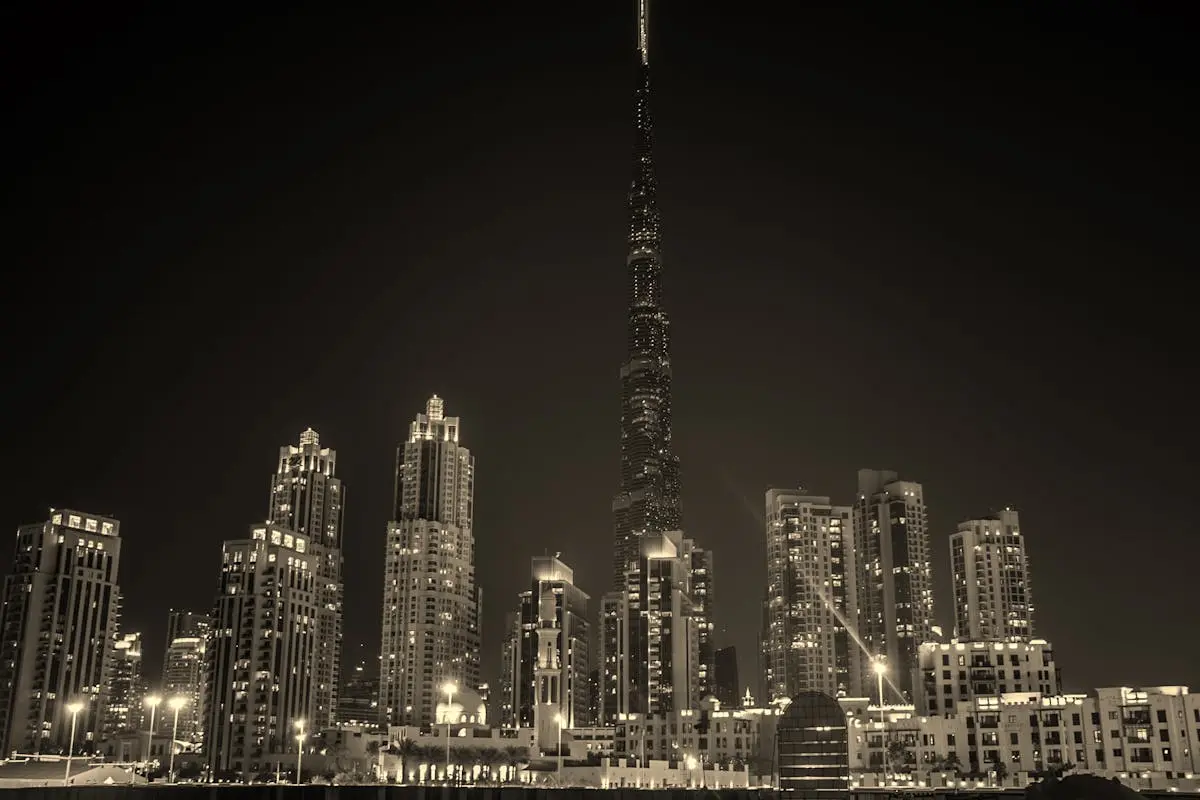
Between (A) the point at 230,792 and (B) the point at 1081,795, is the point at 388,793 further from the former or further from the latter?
(B) the point at 1081,795

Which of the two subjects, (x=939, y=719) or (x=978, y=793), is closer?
(x=978, y=793)

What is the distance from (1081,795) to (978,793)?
11635 cm

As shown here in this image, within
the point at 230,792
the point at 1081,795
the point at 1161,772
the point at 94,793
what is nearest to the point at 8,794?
the point at 94,793

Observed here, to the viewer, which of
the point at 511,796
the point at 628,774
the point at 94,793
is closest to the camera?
the point at 94,793

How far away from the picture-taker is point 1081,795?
5825 centimetres

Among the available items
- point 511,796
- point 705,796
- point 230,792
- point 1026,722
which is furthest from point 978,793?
point 230,792

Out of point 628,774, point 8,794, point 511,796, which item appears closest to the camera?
point 8,794

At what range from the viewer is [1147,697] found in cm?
17200

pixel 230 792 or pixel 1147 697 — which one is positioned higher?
pixel 1147 697

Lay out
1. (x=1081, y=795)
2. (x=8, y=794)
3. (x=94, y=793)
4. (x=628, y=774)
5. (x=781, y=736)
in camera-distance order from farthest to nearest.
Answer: (x=628, y=774)
(x=781, y=736)
(x=94, y=793)
(x=8, y=794)
(x=1081, y=795)

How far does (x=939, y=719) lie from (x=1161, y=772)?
A: 3367 cm

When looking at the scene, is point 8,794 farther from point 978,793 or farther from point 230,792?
point 978,793

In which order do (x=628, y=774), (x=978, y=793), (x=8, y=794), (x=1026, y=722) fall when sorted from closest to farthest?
(x=8, y=794)
(x=978, y=793)
(x=1026, y=722)
(x=628, y=774)

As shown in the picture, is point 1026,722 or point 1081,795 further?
point 1026,722
